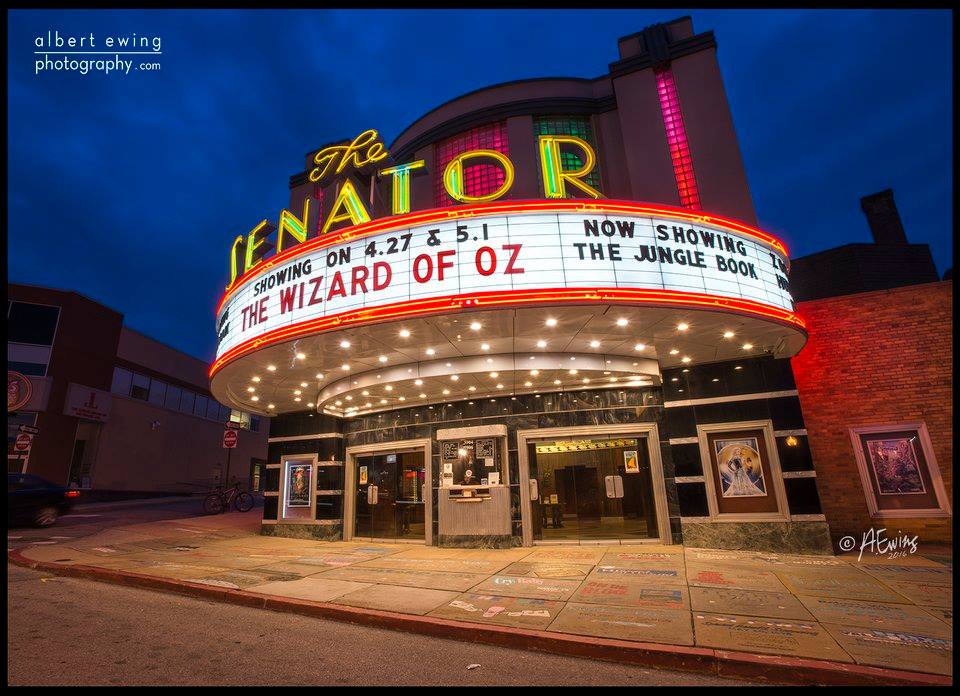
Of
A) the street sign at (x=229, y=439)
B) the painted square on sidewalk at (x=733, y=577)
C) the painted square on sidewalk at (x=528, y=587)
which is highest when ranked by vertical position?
the street sign at (x=229, y=439)

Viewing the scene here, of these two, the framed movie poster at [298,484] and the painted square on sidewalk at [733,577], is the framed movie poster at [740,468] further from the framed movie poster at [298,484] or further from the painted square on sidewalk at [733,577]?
the framed movie poster at [298,484]

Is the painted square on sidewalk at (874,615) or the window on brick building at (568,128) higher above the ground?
the window on brick building at (568,128)

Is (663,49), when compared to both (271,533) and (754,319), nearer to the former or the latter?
(754,319)

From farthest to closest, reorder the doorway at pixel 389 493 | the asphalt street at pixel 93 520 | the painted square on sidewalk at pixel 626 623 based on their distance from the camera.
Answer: the doorway at pixel 389 493 < the asphalt street at pixel 93 520 < the painted square on sidewalk at pixel 626 623

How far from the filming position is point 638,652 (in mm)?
4984

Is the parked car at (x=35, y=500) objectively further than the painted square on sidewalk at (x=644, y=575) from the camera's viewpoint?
Yes

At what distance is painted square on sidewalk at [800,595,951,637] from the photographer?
18.3 ft

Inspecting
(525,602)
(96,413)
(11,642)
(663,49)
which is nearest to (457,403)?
(525,602)

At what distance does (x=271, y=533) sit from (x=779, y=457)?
1622 cm

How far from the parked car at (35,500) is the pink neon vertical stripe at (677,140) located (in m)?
22.5

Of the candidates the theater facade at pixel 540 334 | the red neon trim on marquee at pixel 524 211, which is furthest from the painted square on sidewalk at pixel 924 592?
the red neon trim on marquee at pixel 524 211

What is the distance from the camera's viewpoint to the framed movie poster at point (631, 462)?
497 inches

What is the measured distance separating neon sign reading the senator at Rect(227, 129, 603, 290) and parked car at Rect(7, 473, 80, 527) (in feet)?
36.0

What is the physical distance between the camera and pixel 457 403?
Result: 14070 millimetres
